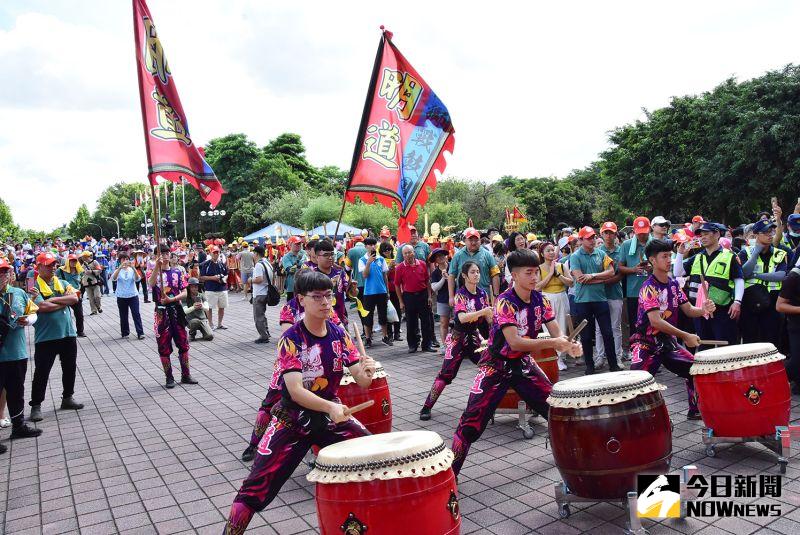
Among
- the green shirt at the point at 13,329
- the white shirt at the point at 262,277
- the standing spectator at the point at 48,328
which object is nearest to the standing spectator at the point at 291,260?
the white shirt at the point at 262,277

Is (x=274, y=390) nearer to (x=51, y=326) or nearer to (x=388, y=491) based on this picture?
(x=388, y=491)

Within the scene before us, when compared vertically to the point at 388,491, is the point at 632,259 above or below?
above

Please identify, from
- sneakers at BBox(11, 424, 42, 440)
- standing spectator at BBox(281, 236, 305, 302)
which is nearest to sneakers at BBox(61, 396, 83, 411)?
sneakers at BBox(11, 424, 42, 440)

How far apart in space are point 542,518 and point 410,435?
1.54m

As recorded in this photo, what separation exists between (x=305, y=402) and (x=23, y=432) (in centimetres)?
560

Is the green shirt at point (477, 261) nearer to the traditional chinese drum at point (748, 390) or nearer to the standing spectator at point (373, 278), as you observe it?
the standing spectator at point (373, 278)

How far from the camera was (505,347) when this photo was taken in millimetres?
5008

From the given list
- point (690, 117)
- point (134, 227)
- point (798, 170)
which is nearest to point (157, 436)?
point (798, 170)

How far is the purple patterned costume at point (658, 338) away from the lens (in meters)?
5.78

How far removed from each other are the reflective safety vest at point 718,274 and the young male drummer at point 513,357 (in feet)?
12.0

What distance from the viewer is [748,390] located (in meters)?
5.05

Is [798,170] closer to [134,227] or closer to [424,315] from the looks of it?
[424,315]

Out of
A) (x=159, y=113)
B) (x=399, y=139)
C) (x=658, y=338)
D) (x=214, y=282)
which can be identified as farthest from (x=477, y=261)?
(x=214, y=282)

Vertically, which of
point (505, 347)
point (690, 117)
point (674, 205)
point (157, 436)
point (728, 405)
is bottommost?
point (157, 436)
